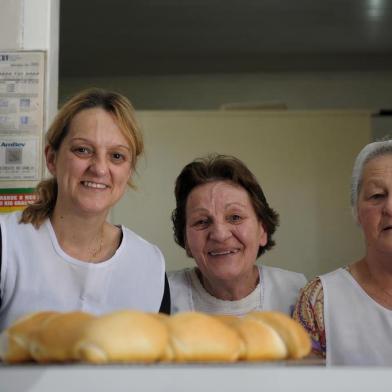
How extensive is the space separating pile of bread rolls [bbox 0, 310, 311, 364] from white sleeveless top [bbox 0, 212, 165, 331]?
0.51 metres

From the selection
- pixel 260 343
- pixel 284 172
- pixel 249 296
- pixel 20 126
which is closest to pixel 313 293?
pixel 249 296

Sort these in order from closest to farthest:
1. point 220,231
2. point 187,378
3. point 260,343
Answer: point 187,378 < point 260,343 < point 220,231

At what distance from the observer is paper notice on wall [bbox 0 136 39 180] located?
157 cm

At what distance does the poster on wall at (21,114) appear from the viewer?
1.57 m

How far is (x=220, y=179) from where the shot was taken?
1515 millimetres

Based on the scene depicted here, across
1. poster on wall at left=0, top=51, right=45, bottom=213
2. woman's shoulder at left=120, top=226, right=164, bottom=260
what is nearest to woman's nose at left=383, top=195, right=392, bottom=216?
woman's shoulder at left=120, top=226, right=164, bottom=260

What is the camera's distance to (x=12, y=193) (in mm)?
1567

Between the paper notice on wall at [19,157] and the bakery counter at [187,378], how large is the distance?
1.07 meters

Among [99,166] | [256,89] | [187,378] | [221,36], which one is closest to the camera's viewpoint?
[187,378]

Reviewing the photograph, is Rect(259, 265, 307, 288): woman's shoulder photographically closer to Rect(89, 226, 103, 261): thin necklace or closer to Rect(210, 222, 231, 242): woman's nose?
Rect(210, 222, 231, 242): woman's nose

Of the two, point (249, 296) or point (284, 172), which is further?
point (284, 172)

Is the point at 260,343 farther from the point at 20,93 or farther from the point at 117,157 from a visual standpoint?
the point at 20,93

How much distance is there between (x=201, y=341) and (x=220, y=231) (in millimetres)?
831

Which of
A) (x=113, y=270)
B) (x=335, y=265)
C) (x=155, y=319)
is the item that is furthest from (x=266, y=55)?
(x=155, y=319)
